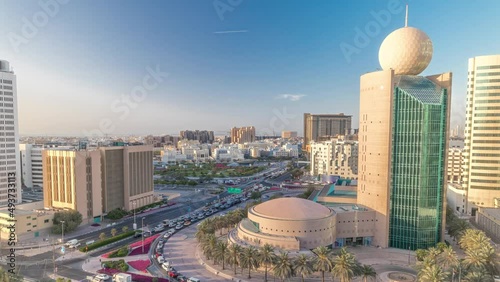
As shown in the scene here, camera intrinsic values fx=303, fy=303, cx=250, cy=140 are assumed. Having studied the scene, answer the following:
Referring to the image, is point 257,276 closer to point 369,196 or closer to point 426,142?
point 369,196

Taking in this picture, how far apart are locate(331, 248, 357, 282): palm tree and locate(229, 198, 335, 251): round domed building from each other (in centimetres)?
987

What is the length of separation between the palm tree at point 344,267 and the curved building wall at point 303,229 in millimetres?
10767

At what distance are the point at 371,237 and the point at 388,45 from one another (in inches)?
1366

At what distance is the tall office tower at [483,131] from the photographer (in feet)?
238

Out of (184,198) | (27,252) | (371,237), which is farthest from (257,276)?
(184,198)

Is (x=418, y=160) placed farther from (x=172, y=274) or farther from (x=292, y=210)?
(x=172, y=274)

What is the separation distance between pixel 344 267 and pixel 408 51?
3823cm

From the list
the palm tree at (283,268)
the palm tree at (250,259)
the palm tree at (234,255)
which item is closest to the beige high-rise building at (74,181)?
the palm tree at (234,255)

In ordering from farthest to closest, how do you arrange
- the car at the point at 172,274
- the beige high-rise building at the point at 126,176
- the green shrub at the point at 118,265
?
the beige high-rise building at the point at 126,176 → the green shrub at the point at 118,265 → the car at the point at 172,274

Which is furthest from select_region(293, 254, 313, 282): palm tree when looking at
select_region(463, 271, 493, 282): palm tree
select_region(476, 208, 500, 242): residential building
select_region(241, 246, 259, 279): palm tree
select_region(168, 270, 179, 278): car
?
select_region(476, 208, 500, 242): residential building

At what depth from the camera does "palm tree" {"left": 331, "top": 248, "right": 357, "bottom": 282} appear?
35.9 metres

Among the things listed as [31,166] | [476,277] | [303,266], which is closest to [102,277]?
[303,266]

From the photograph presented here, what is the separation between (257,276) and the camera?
140ft

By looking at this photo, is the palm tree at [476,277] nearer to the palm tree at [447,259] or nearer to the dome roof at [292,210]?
the palm tree at [447,259]
